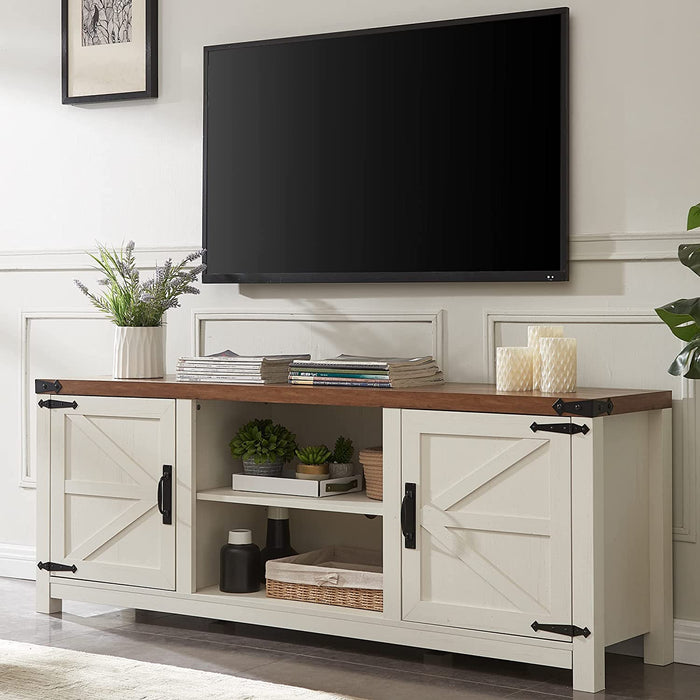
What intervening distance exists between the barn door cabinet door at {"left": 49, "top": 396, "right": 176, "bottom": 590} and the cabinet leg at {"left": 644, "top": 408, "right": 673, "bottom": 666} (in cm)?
131

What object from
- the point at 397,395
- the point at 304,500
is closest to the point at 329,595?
the point at 304,500

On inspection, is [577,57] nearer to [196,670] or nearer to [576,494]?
[576,494]

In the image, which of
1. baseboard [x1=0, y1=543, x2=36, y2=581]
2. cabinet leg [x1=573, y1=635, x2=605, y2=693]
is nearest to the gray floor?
cabinet leg [x1=573, y1=635, x2=605, y2=693]

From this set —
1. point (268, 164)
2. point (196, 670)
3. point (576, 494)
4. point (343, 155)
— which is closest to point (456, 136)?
point (343, 155)

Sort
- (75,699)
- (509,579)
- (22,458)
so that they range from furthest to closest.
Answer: (22,458)
(509,579)
(75,699)

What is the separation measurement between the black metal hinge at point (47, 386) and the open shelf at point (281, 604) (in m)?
0.74

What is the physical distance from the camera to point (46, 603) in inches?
147

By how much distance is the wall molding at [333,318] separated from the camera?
3.58 meters

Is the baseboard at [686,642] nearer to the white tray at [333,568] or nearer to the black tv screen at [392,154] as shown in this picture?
the white tray at [333,568]

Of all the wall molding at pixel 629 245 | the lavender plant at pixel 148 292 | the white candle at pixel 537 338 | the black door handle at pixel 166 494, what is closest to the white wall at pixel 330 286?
the wall molding at pixel 629 245

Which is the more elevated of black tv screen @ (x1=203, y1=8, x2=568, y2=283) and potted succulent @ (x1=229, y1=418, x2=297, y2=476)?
black tv screen @ (x1=203, y1=8, x2=568, y2=283)

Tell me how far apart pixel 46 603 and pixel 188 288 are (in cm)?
105

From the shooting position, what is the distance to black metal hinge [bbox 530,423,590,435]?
2.88 m

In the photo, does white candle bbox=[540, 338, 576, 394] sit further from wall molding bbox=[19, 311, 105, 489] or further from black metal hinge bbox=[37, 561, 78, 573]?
wall molding bbox=[19, 311, 105, 489]
